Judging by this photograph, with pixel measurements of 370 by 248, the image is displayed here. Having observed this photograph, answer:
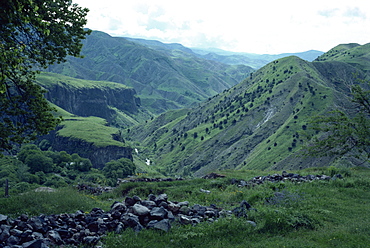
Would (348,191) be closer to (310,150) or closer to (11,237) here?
(310,150)

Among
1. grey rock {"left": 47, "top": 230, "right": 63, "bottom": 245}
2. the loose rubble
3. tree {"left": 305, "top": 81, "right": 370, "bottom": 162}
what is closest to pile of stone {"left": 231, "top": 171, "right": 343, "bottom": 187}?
tree {"left": 305, "top": 81, "right": 370, "bottom": 162}

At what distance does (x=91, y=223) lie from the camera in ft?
44.8

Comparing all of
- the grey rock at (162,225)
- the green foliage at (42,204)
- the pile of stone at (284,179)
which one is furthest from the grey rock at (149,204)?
the pile of stone at (284,179)

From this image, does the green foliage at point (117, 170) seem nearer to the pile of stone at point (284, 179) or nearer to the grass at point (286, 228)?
the pile of stone at point (284, 179)

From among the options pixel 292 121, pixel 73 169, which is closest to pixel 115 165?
pixel 73 169

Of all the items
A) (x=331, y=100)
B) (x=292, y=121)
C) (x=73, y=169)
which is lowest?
(x=73, y=169)

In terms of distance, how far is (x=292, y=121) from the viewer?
158m

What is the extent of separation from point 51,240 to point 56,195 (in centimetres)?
637

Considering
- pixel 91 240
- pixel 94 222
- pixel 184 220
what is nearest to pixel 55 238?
pixel 91 240

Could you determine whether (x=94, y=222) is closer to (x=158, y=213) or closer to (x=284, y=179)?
(x=158, y=213)

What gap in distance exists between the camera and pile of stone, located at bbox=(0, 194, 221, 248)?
473 inches

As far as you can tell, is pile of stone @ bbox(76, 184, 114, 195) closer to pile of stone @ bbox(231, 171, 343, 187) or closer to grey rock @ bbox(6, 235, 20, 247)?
pile of stone @ bbox(231, 171, 343, 187)

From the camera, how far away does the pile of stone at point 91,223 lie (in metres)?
12.0

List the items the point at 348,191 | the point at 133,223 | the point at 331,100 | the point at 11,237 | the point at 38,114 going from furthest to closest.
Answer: the point at 331,100 < the point at 348,191 < the point at 38,114 < the point at 133,223 < the point at 11,237
